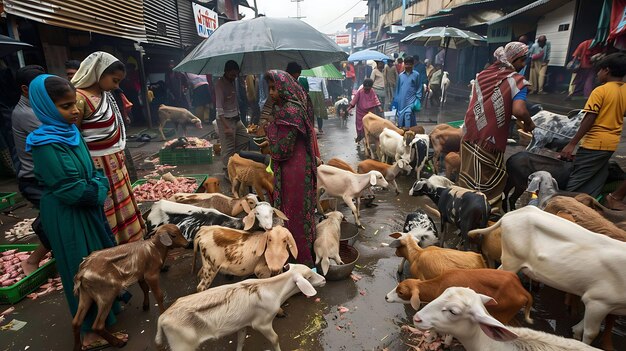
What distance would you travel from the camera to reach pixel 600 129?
165 inches

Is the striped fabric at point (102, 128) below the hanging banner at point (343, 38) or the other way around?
below

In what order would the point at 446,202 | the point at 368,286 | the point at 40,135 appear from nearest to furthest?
the point at 40,135, the point at 368,286, the point at 446,202

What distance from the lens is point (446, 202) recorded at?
4.78 m

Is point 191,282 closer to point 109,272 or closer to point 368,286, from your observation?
point 109,272

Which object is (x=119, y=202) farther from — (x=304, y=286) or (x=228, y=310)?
(x=304, y=286)

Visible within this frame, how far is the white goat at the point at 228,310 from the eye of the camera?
267cm

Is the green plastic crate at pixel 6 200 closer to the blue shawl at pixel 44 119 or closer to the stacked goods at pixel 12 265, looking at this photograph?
the stacked goods at pixel 12 265

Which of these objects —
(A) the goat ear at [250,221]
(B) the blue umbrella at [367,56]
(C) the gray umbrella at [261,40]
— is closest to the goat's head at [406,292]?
(A) the goat ear at [250,221]

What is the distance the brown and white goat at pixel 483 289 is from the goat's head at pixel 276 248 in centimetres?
→ 114

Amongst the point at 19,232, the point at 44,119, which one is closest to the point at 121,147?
the point at 44,119

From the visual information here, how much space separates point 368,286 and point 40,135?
3.66 metres

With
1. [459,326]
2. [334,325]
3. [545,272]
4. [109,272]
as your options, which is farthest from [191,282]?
[545,272]

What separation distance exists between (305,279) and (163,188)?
460cm

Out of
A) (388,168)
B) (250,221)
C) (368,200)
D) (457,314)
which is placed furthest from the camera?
(388,168)
